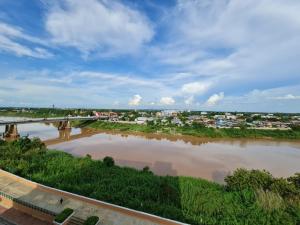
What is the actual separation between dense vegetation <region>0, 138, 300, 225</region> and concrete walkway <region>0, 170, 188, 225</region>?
0.59 meters

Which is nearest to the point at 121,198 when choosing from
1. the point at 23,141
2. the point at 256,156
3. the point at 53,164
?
the point at 53,164

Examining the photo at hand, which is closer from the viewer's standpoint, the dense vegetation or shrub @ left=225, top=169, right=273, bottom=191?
the dense vegetation

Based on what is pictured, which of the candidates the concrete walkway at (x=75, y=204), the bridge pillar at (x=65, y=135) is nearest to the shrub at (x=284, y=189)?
the concrete walkway at (x=75, y=204)

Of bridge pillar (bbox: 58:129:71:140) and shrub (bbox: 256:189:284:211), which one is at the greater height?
shrub (bbox: 256:189:284:211)

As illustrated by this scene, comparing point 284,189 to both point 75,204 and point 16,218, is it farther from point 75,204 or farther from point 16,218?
point 16,218

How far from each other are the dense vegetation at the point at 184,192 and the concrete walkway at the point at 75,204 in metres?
0.59

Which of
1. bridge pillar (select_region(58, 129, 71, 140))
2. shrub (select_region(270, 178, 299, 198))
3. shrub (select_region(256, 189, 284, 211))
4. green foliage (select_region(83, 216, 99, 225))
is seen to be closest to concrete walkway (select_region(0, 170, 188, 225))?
green foliage (select_region(83, 216, 99, 225))

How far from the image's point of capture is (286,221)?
742cm

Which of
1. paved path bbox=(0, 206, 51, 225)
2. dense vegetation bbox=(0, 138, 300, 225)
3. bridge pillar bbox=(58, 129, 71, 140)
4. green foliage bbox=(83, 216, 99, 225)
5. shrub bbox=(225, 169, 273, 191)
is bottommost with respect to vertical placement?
bridge pillar bbox=(58, 129, 71, 140)

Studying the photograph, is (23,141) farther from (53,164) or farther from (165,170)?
(165,170)

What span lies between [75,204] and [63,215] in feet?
3.98

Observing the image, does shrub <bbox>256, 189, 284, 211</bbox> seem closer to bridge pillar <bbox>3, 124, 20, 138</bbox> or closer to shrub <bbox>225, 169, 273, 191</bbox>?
shrub <bbox>225, 169, 273, 191</bbox>

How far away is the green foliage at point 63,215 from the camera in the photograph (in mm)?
7004

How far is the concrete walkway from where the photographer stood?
732 cm
